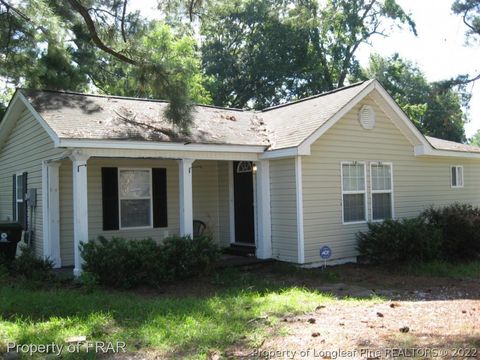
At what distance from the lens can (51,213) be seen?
997 centimetres

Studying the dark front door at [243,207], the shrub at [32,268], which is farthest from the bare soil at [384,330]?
the shrub at [32,268]

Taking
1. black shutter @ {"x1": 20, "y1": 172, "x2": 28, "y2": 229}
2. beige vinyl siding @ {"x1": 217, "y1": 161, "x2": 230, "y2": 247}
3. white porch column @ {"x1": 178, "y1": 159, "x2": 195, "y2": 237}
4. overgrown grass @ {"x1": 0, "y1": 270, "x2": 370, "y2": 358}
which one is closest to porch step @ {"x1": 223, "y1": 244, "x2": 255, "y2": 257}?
beige vinyl siding @ {"x1": 217, "y1": 161, "x2": 230, "y2": 247}

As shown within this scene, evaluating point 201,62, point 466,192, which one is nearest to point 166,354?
point 466,192

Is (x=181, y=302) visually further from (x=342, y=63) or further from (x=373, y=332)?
(x=342, y=63)

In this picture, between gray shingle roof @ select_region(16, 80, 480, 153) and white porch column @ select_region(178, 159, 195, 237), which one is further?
white porch column @ select_region(178, 159, 195, 237)

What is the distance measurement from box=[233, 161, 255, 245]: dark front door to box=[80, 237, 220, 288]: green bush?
303 centimetres

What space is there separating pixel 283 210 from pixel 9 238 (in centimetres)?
604

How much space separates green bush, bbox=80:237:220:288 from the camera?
8227 millimetres

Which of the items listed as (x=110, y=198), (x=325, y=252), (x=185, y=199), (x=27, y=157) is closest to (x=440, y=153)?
(x=325, y=252)

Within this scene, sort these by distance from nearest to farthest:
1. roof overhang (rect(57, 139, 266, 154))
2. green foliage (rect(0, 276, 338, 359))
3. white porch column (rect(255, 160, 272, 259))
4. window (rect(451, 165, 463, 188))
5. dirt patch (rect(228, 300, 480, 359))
→ dirt patch (rect(228, 300, 480, 359))
green foliage (rect(0, 276, 338, 359))
roof overhang (rect(57, 139, 266, 154))
white porch column (rect(255, 160, 272, 259))
window (rect(451, 165, 463, 188))

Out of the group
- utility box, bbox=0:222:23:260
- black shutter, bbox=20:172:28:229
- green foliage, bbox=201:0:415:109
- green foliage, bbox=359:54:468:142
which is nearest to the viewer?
utility box, bbox=0:222:23:260

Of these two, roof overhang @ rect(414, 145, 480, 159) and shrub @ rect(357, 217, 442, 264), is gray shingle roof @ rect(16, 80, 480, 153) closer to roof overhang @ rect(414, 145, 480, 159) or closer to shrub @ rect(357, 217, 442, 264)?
roof overhang @ rect(414, 145, 480, 159)

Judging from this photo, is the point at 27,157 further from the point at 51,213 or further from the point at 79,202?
the point at 79,202

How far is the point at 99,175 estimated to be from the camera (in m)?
10.7
